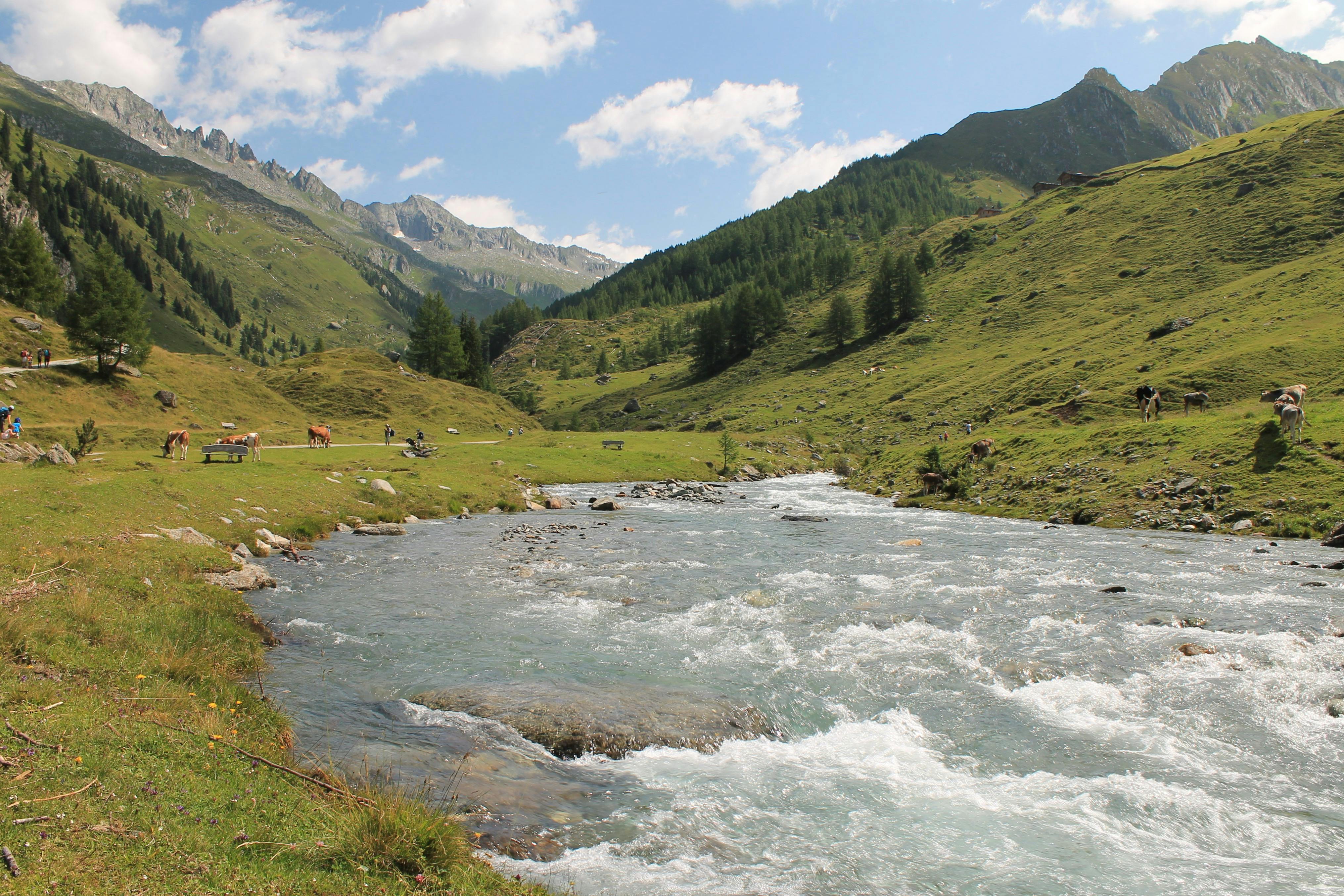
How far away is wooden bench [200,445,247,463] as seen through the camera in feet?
132

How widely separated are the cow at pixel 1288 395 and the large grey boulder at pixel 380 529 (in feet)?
134

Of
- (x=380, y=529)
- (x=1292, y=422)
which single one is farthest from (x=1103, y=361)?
(x=380, y=529)

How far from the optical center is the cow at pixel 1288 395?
32.0m

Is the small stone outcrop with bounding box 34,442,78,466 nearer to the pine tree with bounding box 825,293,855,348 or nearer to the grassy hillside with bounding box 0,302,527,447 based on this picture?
the grassy hillside with bounding box 0,302,527,447

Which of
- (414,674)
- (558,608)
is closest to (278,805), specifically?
(414,674)

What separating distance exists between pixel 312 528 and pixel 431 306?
10496cm

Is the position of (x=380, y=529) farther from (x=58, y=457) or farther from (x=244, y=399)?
(x=244, y=399)

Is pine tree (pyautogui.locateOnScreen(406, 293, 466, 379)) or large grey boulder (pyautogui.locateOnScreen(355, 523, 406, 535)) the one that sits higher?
pine tree (pyautogui.locateOnScreen(406, 293, 466, 379))

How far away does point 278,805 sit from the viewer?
6.76 metres

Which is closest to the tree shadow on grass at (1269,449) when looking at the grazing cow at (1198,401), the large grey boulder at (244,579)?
the grazing cow at (1198,401)

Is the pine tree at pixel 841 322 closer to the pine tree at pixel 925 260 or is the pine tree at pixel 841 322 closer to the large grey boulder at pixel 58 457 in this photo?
the pine tree at pixel 925 260

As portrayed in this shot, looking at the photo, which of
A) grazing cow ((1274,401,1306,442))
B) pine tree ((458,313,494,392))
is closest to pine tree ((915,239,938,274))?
pine tree ((458,313,494,392))

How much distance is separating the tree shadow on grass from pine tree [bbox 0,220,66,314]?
117 metres

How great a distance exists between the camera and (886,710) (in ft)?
39.1
